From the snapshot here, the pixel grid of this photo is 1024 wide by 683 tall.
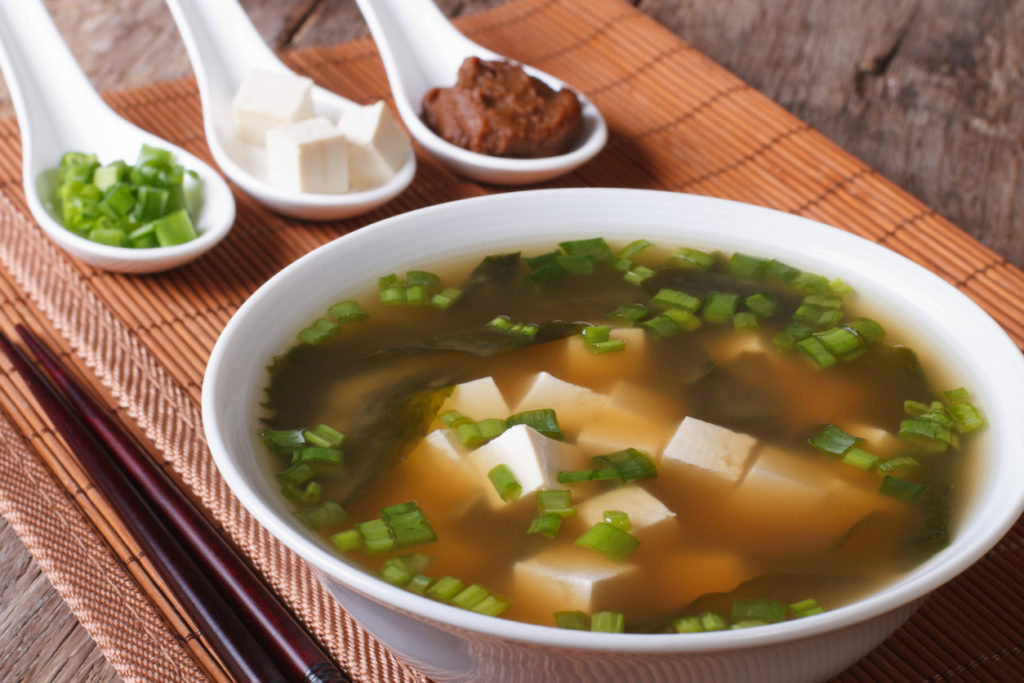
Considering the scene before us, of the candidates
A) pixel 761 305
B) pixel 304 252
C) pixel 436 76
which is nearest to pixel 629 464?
pixel 761 305

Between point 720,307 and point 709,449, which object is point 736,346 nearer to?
point 720,307

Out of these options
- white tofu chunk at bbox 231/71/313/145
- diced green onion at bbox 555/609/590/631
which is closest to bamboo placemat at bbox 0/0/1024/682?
white tofu chunk at bbox 231/71/313/145

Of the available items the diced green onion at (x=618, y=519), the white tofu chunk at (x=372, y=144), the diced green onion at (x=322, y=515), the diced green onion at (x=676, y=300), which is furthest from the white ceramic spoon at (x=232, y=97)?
the diced green onion at (x=618, y=519)

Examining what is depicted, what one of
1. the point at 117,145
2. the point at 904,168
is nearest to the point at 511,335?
the point at 117,145

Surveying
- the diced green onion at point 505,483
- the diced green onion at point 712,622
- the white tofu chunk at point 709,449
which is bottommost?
the diced green onion at point 505,483

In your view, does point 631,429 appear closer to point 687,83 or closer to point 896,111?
point 687,83

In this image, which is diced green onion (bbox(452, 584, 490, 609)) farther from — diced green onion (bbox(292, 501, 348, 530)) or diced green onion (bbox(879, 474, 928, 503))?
diced green onion (bbox(879, 474, 928, 503))

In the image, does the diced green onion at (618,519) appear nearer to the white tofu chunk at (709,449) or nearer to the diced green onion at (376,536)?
the white tofu chunk at (709,449)
